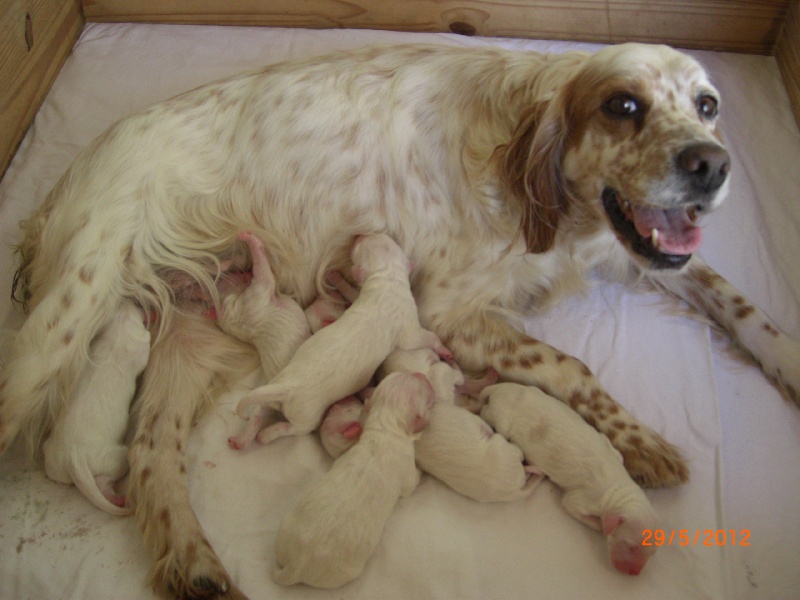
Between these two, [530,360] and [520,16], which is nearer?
[530,360]

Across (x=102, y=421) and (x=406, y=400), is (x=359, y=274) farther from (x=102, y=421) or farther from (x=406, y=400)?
(x=102, y=421)

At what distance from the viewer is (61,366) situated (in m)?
2.01

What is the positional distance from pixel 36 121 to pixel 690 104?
2425 mm

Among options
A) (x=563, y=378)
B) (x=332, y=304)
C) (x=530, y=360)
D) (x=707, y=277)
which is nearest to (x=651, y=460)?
(x=563, y=378)

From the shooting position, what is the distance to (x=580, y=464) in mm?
1817

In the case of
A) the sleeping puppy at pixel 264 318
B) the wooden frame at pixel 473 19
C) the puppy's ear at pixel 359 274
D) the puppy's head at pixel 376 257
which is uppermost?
the wooden frame at pixel 473 19

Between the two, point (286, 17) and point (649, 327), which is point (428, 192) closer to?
point (649, 327)

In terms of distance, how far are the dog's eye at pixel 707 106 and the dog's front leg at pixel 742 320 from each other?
0.44 meters

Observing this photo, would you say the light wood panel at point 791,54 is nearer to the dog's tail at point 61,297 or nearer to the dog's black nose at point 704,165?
the dog's black nose at point 704,165

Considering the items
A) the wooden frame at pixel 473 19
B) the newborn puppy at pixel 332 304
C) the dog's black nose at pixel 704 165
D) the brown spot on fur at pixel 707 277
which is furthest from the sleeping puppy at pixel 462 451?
the wooden frame at pixel 473 19

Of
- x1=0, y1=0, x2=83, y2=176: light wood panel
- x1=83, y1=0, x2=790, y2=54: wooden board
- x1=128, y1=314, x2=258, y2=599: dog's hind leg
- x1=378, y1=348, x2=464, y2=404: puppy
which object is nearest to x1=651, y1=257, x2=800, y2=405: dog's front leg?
x1=378, y1=348, x2=464, y2=404: puppy

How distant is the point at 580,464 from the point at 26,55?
2556 mm

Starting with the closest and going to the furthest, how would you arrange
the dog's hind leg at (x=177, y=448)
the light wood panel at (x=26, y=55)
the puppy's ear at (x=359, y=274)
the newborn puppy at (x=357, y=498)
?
the newborn puppy at (x=357, y=498)
the dog's hind leg at (x=177, y=448)
the puppy's ear at (x=359, y=274)
the light wood panel at (x=26, y=55)

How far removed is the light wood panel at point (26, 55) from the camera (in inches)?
107
